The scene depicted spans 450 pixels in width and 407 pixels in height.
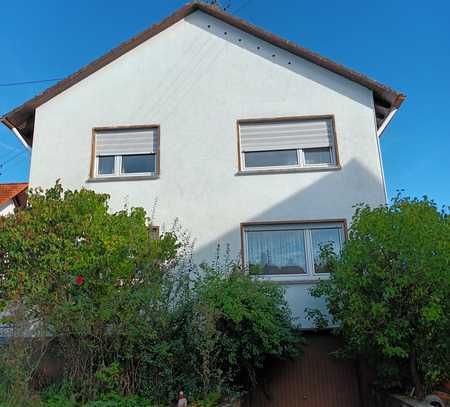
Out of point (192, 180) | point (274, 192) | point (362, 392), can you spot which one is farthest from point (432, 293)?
point (192, 180)

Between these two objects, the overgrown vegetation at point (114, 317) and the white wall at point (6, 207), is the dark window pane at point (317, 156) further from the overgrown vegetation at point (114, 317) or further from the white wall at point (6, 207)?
the white wall at point (6, 207)

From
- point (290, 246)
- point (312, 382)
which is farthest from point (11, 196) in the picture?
point (312, 382)

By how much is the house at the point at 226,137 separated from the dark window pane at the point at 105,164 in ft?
0.10

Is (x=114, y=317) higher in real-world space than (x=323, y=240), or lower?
lower

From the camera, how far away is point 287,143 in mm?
11961

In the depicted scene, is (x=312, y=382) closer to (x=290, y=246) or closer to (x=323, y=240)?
(x=290, y=246)

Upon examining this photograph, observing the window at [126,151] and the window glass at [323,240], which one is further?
the window at [126,151]

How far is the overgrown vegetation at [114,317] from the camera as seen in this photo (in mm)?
7922

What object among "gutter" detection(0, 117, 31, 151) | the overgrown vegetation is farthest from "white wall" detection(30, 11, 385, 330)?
the overgrown vegetation

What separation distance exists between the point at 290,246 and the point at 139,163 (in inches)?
Result: 176

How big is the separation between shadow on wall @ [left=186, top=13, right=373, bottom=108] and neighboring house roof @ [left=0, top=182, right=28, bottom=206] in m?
9.81

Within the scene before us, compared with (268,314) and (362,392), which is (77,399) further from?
(362,392)

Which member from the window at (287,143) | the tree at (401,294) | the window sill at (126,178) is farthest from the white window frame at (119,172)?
the tree at (401,294)

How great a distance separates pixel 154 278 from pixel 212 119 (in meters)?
4.86
